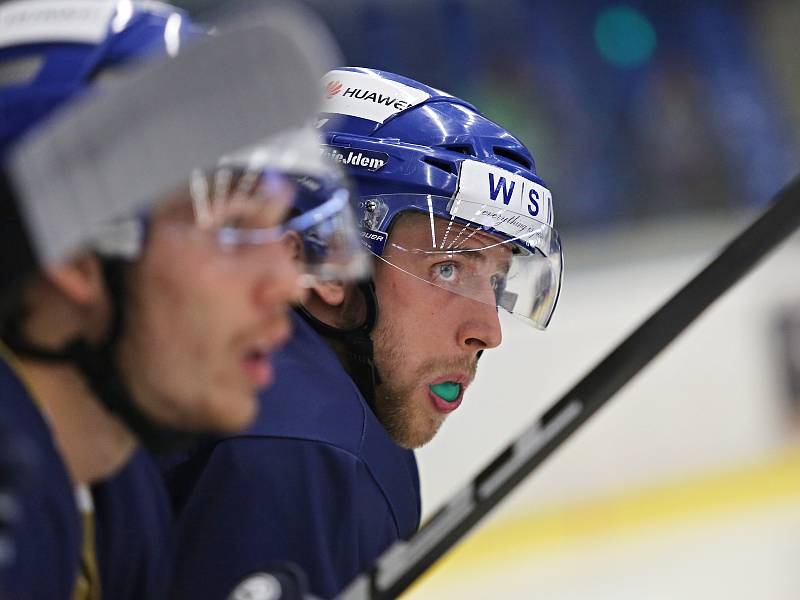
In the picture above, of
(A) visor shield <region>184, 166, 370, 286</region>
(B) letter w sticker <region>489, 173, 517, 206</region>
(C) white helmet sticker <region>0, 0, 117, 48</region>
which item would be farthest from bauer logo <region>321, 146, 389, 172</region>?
(C) white helmet sticker <region>0, 0, 117, 48</region>

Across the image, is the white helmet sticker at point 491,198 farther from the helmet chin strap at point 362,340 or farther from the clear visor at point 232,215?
the clear visor at point 232,215

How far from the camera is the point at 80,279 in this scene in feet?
2.78

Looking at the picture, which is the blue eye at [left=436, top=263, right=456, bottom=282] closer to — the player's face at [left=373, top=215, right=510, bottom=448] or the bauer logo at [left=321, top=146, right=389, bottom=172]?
the player's face at [left=373, top=215, right=510, bottom=448]

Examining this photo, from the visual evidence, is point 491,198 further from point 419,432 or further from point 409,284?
point 419,432

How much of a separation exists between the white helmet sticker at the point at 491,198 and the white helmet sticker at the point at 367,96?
13 cm

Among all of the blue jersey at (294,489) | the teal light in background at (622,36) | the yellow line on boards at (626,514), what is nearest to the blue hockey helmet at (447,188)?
the blue jersey at (294,489)

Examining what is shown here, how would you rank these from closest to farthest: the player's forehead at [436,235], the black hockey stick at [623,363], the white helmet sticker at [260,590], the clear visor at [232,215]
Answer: the clear visor at [232,215] → the white helmet sticker at [260,590] → the black hockey stick at [623,363] → the player's forehead at [436,235]

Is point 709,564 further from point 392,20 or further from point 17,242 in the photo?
point 17,242

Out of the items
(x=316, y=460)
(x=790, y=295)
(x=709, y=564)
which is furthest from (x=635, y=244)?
(x=316, y=460)

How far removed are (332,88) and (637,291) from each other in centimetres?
241

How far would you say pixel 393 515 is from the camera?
138 centimetres

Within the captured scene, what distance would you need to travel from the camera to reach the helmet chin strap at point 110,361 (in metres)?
0.86

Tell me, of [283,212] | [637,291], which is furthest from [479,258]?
[637,291]

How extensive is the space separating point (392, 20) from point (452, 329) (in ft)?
9.56
